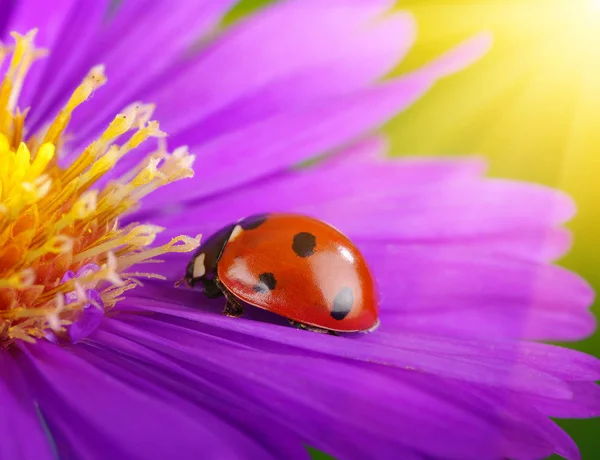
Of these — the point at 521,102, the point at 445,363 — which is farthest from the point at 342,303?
the point at 521,102

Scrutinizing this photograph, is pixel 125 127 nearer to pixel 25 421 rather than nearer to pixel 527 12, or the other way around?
pixel 25 421

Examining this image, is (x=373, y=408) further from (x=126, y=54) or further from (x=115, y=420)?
(x=126, y=54)

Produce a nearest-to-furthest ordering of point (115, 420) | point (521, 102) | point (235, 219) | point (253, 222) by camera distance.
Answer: point (115, 420)
point (253, 222)
point (235, 219)
point (521, 102)

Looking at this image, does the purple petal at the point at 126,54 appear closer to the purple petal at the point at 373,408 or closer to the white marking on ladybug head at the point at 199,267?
the white marking on ladybug head at the point at 199,267

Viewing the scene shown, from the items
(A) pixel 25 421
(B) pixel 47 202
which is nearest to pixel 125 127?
(B) pixel 47 202

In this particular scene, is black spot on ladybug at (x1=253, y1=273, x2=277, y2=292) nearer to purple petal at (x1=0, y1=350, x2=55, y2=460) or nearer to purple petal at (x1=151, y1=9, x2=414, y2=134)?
purple petal at (x1=0, y1=350, x2=55, y2=460)

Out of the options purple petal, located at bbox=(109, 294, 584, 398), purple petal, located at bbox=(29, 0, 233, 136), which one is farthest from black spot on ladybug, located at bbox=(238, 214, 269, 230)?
purple petal, located at bbox=(29, 0, 233, 136)

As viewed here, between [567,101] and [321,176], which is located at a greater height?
[567,101]
